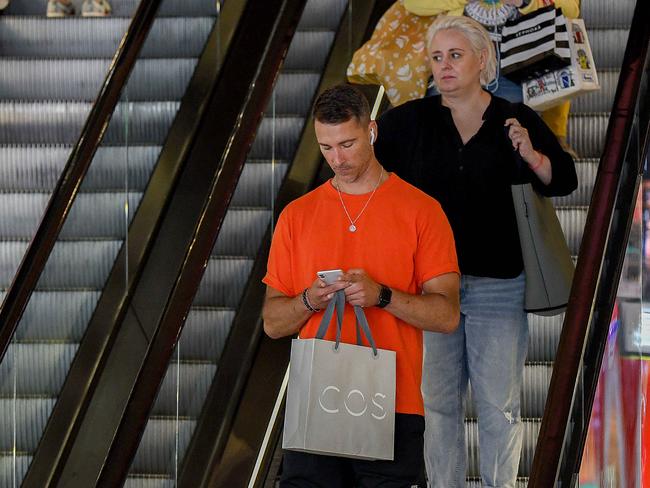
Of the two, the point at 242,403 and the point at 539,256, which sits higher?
the point at 539,256

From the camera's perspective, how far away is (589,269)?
4152mm

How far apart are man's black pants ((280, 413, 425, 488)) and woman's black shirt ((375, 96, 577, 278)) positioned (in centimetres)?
92

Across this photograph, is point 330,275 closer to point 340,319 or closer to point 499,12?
point 340,319

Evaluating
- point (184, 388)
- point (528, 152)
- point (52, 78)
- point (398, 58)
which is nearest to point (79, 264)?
point (184, 388)

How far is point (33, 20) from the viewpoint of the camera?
31.0 feet

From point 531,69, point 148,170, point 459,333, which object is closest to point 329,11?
point 148,170

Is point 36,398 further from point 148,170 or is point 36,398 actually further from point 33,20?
point 33,20

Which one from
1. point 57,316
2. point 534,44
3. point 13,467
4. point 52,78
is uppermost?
point 52,78

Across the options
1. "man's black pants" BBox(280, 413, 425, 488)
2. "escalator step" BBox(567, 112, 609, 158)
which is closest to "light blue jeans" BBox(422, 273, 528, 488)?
"man's black pants" BBox(280, 413, 425, 488)

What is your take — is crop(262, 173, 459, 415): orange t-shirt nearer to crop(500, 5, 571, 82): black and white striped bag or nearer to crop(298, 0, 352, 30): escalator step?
crop(500, 5, 571, 82): black and white striped bag

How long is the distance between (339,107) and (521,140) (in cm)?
91

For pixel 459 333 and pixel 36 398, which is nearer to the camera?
pixel 459 333

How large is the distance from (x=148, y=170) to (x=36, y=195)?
47.6 inches

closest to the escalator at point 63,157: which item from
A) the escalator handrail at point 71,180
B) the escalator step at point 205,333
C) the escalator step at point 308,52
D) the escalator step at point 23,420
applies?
the escalator step at point 23,420
